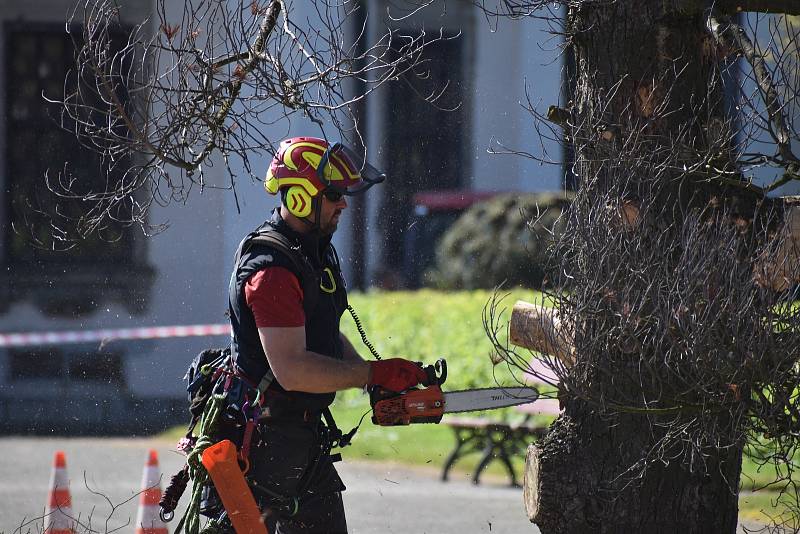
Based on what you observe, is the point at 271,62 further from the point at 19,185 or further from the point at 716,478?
the point at 19,185

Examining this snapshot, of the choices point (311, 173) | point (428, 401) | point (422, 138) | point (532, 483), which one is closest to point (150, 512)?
point (532, 483)

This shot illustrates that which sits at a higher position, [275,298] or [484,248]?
[275,298]

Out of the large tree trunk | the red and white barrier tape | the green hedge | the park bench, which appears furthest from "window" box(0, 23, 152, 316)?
the large tree trunk

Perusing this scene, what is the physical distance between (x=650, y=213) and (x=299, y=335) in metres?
1.14

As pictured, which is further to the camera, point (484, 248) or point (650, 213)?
point (484, 248)

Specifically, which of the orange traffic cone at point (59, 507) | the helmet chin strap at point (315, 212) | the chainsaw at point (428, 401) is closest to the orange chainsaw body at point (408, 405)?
the chainsaw at point (428, 401)

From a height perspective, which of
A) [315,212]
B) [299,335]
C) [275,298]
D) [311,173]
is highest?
[311,173]

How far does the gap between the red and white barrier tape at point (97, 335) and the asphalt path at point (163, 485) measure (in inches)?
32.2

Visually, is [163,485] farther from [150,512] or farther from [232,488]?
[232,488]

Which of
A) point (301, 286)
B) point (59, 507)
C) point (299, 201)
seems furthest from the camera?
point (59, 507)

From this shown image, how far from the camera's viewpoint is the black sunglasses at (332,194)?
3.53m

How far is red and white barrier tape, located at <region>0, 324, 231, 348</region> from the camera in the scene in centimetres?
830

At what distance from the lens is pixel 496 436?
701 centimetres

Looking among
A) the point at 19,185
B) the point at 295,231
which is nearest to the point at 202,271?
the point at 19,185
